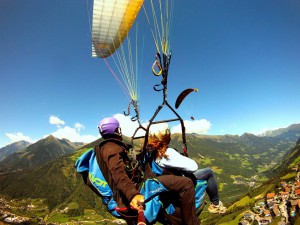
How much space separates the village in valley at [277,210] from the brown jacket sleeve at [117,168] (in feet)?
276

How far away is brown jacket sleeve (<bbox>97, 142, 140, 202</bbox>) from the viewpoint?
3324mm

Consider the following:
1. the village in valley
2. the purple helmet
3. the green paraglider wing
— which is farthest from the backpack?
the village in valley

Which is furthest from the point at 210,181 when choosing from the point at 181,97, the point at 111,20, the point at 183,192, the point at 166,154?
the point at 111,20

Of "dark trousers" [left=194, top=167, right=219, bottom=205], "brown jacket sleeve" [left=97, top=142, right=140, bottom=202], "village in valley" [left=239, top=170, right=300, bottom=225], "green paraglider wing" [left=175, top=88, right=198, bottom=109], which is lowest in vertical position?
"village in valley" [left=239, top=170, right=300, bottom=225]

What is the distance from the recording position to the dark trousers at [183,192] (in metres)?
3.91

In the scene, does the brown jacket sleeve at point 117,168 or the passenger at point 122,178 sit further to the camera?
the passenger at point 122,178

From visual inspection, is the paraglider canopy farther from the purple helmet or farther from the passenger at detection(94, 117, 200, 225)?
the passenger at detection(94, 117, 200, 225)

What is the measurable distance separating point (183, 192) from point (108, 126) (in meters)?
1.73

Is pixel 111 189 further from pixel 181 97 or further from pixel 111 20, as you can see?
pixel 111 20

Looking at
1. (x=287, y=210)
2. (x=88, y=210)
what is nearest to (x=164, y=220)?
(x=287, y=210)

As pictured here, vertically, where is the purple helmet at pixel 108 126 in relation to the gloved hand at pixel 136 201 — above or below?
above

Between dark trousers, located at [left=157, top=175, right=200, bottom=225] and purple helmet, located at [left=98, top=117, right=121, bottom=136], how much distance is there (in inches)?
46.0

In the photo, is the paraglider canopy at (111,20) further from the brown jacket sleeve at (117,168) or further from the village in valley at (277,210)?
the village in valley at (277,210)

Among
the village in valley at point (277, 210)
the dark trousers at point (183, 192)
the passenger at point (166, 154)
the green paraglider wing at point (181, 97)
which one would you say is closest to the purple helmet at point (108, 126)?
the passenger at point (166, 154)
